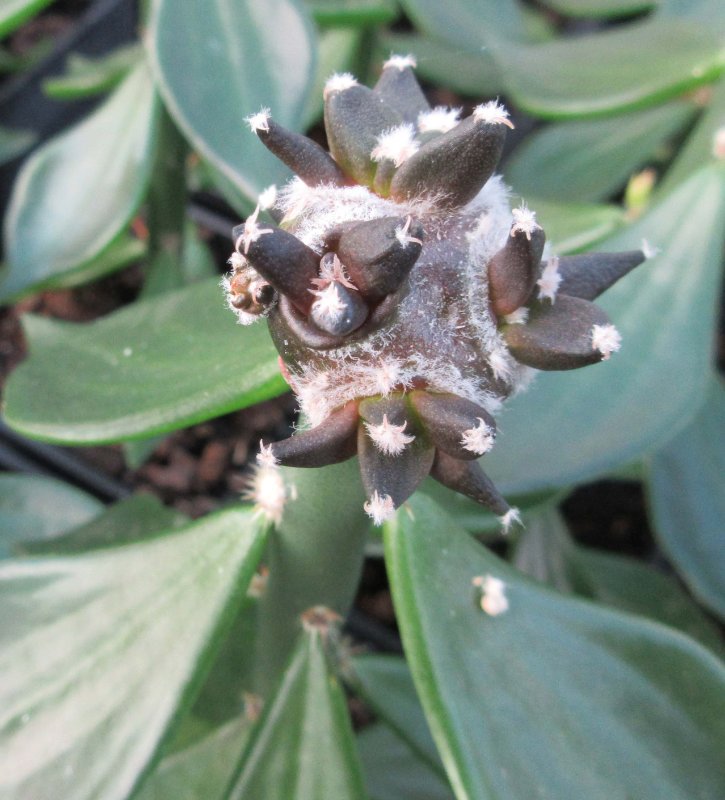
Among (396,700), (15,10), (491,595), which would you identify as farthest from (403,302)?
(15,10)

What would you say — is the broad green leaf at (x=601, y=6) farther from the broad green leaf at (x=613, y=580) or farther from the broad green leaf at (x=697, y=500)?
the broad green leaf at (x=613, y=580)

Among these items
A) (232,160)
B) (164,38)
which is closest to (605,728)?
(232,160)

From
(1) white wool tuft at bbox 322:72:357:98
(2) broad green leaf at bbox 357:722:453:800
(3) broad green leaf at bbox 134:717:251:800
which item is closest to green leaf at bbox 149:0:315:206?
(1) white wool tuft at bbox 322:72:357:98

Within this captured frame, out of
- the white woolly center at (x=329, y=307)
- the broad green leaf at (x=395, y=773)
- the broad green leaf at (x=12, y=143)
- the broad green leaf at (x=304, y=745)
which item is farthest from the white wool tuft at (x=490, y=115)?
the broad green leaf at (x=12, y=143)

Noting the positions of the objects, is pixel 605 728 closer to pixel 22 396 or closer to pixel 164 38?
pixel 22 396

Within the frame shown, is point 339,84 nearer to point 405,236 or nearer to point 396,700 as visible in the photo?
point 405,236

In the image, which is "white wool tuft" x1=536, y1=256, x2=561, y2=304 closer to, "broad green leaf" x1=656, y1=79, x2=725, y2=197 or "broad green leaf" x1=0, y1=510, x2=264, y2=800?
"broad green leaf" x1=0, y1=510, x2=264, y2=800
